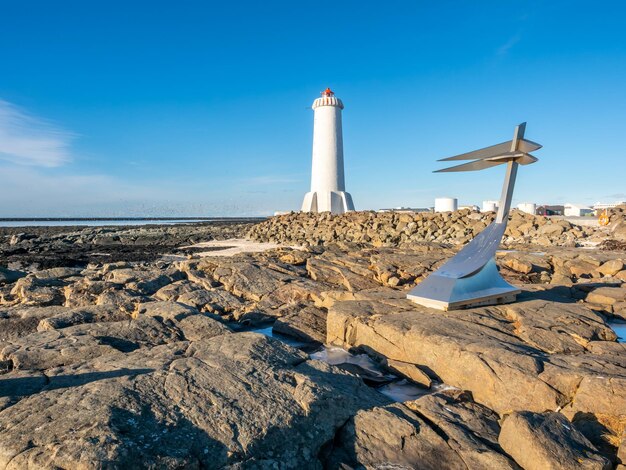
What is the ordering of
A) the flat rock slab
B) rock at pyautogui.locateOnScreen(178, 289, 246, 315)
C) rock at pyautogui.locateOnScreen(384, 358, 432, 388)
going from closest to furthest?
the flat rock slab
rock at pyautogui.locateOnScreen(384, 358, 432, 388)
rock at pyautogui.locateOnScreen(178, 289, 246, 315)

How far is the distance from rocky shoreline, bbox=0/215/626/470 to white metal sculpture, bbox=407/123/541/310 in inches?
13.3

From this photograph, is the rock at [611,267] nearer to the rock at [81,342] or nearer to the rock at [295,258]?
the rock at [295,258]

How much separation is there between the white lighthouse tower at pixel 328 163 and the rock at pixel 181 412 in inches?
1061

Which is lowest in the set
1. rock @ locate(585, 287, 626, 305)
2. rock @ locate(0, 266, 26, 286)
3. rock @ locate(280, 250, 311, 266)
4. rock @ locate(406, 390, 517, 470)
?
rock @ locate(406, 390, 517, 470)

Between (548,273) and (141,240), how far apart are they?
27460 mm

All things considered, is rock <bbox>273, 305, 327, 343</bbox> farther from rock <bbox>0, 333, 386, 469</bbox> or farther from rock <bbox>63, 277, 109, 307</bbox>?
rock <bbox>63, 277, 109, 307</bbox>

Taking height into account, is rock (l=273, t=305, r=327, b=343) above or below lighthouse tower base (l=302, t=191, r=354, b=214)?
below

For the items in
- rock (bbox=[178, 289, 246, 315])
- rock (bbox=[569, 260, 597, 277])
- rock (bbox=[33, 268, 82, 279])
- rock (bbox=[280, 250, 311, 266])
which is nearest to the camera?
rock (bbox=[178, 289, 246, 315])

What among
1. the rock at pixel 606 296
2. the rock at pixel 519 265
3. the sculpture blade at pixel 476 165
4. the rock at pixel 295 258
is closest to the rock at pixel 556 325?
the rock at pixel 606 296

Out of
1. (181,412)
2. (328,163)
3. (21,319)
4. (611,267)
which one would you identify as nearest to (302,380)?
(181,412)

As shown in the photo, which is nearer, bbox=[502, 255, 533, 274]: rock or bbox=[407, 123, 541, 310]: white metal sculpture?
bbox=[407, 123, 541, 310]: white metal sculpture

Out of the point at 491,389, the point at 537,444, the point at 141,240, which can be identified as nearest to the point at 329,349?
the point at 491,389

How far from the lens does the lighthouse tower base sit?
104ft

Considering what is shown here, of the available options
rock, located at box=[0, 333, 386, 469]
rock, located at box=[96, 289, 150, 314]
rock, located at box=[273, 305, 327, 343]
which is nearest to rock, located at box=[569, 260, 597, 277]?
rock, located at box=[273, 305, 327, 343]
